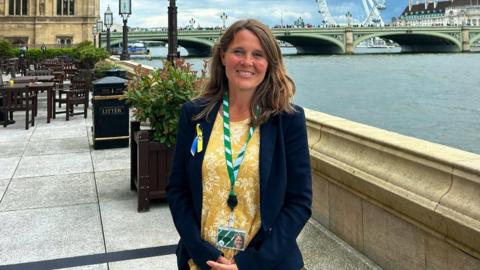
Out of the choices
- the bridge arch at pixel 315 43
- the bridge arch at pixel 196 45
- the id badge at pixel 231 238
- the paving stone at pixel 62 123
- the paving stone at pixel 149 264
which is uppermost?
the bridge arch at pixel 315 43

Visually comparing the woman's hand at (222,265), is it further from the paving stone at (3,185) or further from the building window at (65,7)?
the building window at (65,7)

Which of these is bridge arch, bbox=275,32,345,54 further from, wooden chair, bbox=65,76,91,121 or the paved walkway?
the paved walkway

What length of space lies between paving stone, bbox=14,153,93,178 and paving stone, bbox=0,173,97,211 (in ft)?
0.93

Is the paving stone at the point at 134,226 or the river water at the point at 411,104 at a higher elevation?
the river water at the point at 411,104

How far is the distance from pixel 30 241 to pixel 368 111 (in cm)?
2048

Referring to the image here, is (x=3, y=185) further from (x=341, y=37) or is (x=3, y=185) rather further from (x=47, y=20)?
(x=341, y=37)

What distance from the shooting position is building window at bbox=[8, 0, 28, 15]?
67.4m

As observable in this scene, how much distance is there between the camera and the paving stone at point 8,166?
6.93 metres

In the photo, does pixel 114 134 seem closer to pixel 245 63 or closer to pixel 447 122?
pixel 245 63

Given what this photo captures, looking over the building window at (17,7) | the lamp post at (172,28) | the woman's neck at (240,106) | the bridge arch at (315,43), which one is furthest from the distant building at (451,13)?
the woman's neck at (240,106)

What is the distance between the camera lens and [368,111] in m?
23.1

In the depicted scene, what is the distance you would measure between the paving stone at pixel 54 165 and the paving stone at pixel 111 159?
A: 4.8 inches

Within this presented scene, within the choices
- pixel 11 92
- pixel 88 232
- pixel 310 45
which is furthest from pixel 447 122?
pixel 310 45

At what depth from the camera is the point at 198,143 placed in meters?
2.22
